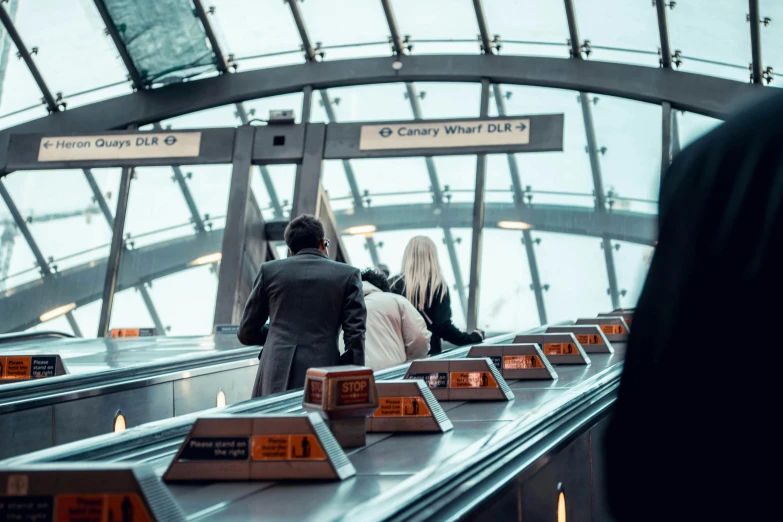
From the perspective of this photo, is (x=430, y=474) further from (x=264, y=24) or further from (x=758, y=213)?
(x=264, y=24)

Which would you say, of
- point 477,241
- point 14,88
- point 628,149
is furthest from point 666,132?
point 14,88

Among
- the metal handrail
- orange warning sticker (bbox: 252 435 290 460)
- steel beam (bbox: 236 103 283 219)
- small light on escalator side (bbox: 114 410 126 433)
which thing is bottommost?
small light on escalator side (bbox: 114 410 126 433)

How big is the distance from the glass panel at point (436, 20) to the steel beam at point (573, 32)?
1.30 m

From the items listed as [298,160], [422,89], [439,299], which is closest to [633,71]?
[422,89]

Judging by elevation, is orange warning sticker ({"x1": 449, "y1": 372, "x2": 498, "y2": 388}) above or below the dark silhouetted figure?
below

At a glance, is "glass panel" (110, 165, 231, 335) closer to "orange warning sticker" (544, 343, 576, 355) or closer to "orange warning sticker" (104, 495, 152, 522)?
"orange warning sticker" (544, 343, 576, 355)

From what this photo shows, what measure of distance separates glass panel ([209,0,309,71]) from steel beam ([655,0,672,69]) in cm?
492

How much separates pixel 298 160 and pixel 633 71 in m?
4.55

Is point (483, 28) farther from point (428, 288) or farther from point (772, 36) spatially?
point (428, 288)

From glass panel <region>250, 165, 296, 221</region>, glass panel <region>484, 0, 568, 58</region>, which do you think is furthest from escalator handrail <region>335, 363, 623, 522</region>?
glass panel <region>250, 165, 296, 221</region>

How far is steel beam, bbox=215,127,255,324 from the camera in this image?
1226 cm

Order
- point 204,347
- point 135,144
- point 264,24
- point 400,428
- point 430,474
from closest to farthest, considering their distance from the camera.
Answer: point 430,474, point 400,428, point 204,347, point 135,144, point 264,24

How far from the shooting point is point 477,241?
12.5m

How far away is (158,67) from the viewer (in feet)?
46.0
